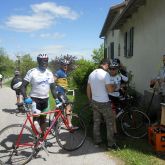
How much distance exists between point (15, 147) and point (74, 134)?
59.9 inches

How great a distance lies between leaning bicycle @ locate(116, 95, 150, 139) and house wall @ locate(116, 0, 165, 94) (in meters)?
2.77

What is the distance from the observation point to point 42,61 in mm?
7000

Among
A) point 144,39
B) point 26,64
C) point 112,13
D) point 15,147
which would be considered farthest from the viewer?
point 26,64

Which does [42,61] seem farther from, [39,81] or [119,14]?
[119,14]

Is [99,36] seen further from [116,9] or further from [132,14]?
[132,14]

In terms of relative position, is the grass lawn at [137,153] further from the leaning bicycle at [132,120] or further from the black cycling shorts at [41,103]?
the black cycling shorts at [41,103]

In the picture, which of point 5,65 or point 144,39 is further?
point 5,65

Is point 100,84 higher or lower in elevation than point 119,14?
lower

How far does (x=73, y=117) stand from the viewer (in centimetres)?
759

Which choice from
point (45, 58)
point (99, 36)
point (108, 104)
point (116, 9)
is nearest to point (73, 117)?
point (108, 104)

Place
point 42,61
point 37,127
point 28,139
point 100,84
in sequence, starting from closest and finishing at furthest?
1. point 28,139
2. point 37,127
3. point 42,61
4. point 100,84

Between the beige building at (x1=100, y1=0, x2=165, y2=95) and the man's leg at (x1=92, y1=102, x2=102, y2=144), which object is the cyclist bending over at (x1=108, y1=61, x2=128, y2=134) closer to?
the man's leg at (x1=92, y1=102, x2=102, y2=144)

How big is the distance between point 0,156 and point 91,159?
162 cm


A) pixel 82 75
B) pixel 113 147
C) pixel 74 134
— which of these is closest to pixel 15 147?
pixel 74 134
